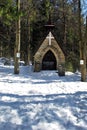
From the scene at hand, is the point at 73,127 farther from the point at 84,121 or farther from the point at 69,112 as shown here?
the point at 69,112

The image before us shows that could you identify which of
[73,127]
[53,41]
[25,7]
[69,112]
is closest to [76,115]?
[69,112]

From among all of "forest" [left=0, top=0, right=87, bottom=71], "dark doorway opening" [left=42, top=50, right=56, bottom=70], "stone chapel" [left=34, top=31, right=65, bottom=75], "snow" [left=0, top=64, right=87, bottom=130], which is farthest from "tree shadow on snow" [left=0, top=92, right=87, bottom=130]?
"forest" [left=0, top=0, right=87, bottom=71]

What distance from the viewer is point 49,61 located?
95.6 ft

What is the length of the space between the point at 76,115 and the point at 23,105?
83.0 inches

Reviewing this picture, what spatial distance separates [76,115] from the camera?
9.52 meters

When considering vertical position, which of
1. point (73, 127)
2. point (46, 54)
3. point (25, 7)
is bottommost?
point (73, 127)

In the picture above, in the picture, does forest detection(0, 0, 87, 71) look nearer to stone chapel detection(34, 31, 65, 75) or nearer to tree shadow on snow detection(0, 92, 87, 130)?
stone chapel detection(34, 31, 65, 75)

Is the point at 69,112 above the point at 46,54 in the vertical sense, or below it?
below

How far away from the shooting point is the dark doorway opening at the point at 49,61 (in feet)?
94.8

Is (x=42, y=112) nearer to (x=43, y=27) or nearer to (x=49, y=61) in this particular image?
(x=49, y=61)

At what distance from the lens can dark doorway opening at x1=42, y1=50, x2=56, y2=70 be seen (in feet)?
94.8

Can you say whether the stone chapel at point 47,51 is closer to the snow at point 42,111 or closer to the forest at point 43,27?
the forest at point 43,27

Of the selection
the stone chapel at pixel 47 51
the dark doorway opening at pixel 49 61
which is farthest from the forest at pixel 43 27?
the stone chapel at pixel 47 51

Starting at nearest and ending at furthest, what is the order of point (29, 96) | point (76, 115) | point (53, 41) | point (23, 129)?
point (23, 129), point (76, 115), point (29, 96), point (53, 41)
